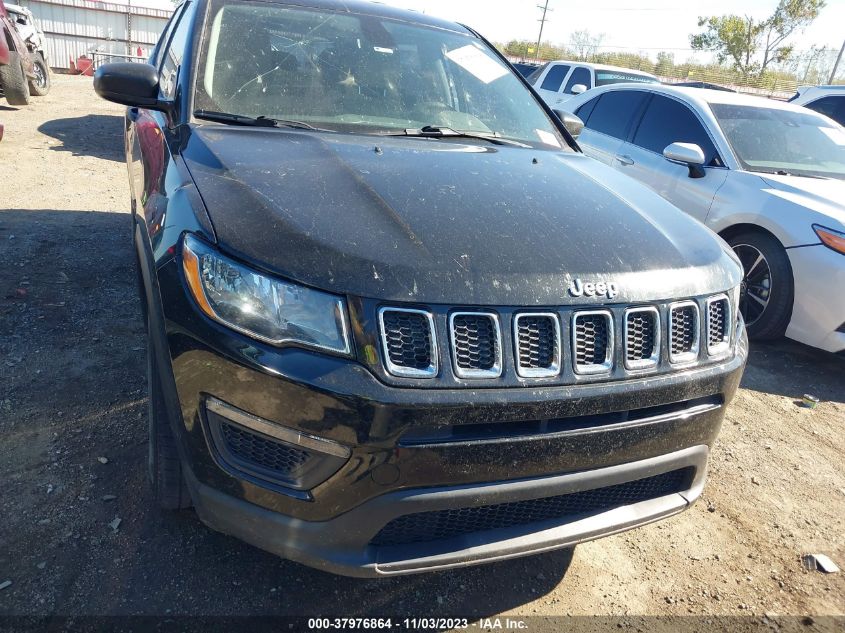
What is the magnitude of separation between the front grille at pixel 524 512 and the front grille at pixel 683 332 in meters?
0.41

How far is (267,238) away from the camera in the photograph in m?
1.61

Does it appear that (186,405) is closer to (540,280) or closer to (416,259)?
(416,259)

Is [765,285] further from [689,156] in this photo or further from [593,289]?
[593,289]

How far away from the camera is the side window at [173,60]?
2.62 meters

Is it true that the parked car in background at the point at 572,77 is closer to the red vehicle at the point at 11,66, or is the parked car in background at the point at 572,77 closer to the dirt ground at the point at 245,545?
the dirt ground at the point at 245,545

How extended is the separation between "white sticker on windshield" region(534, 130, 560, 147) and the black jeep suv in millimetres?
768

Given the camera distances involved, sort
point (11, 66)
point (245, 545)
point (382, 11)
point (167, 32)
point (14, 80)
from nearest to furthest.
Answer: point (245, 545), point (382, 11), point (167, 32), point (11, 66), point (14, 80)

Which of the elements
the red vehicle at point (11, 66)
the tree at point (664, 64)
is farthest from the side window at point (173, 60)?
the tree at point (664, 64)

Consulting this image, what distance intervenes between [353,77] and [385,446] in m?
1.87

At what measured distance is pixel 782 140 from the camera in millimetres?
5016

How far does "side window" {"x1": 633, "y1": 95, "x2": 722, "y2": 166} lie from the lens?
4996mm

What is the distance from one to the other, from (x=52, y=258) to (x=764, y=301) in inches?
197

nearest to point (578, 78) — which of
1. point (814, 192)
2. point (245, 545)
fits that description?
point (814, 192)

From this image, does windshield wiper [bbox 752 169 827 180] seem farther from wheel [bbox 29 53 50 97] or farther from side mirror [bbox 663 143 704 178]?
wheel [bbox 29 53 50 97]
